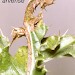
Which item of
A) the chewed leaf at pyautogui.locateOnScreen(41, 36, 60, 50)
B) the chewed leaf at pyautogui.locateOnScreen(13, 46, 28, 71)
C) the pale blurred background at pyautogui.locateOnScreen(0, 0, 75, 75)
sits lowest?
the pale blurred background at pyautogui.locateOnScreen(0, 0, 75, 75)

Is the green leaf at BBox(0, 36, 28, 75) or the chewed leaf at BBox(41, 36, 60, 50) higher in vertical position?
the chewed leaf at BBox(41, 36, 60, 50)

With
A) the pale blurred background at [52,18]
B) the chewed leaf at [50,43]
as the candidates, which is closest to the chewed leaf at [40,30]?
the chewed leaf at [50,43]

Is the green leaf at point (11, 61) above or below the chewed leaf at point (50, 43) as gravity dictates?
below

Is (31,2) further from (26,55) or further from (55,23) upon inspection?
(55,23)

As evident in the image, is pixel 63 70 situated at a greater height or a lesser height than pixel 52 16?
lesser

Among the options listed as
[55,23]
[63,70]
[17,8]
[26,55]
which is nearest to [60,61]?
[63,70]

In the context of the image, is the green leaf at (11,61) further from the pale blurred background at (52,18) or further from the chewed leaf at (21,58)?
the pale blurred background at (52,18)

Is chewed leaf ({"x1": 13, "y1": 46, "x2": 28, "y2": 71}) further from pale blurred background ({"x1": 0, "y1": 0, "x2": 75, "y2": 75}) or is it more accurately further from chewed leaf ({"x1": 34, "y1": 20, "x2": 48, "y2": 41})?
pale blurred background ({"x1": 0, "y1": 0, "x2": 75, "y2": 75})

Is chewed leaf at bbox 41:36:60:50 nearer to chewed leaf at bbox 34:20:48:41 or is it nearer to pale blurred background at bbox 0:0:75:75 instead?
chewed leaf at bbox 34:20:48:41

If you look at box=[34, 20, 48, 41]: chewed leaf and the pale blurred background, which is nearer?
box=[34, 20, 48, 41]: chewed leaf

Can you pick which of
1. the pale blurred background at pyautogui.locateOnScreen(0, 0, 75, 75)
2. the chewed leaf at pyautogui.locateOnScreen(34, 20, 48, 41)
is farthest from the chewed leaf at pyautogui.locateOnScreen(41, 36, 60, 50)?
the pale blurred background at pyautogui.locateOnScreen(0, 0, 75, 75)

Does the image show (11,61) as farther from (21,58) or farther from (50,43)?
(50,43)
